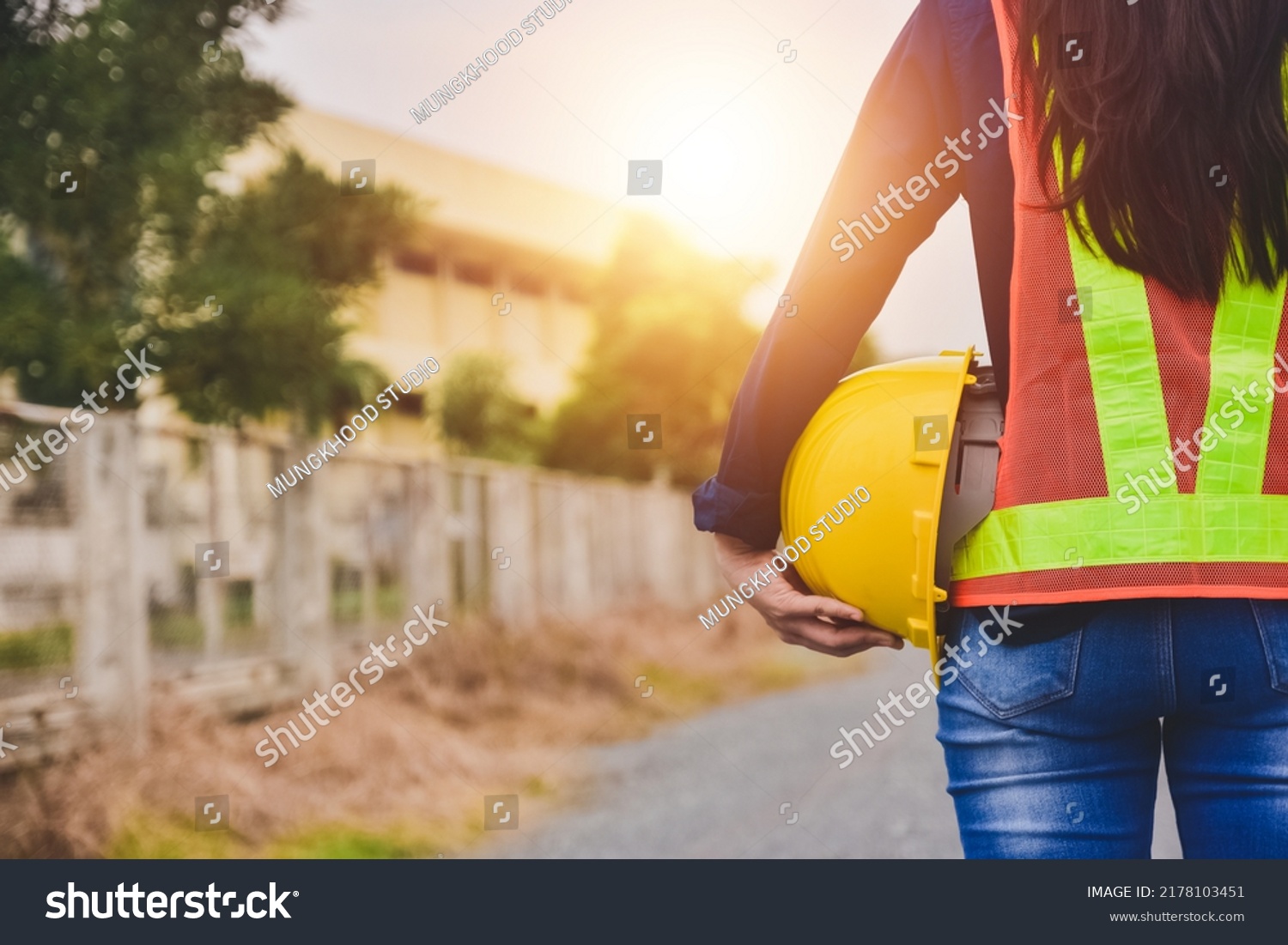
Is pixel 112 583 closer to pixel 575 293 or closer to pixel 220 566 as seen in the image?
pixel 220 566

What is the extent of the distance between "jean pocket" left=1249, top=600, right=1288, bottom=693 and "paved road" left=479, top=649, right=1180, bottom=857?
329cm

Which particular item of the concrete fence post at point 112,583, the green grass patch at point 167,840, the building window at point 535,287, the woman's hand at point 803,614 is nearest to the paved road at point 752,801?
the green grass patch at point 167,840

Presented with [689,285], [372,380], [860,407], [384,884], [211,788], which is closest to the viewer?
[860,407]

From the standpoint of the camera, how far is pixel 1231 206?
1.12m

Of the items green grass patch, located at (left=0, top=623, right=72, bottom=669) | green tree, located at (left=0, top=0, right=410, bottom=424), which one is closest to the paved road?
green grass patch, located at (left=0, top=623, right=72, bottom=669)

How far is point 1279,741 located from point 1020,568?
0.27 m

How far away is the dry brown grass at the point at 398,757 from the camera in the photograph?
15.3ft

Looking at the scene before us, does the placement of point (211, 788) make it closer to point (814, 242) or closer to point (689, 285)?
point (814, 242)

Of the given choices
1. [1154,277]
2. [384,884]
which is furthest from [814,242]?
[384,884]

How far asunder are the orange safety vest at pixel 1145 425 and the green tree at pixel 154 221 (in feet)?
15.9

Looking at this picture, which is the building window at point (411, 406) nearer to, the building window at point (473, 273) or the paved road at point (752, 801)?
the building window at point (473, 273)

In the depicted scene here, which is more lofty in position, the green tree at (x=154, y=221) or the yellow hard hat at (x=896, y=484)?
the green tree at (x=154, y=221)

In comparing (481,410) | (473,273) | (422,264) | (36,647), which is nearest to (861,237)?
(36,647)

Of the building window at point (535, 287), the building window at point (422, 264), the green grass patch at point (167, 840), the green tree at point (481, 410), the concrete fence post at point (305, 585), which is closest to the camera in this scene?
the green grass patch at point (167, 840)
